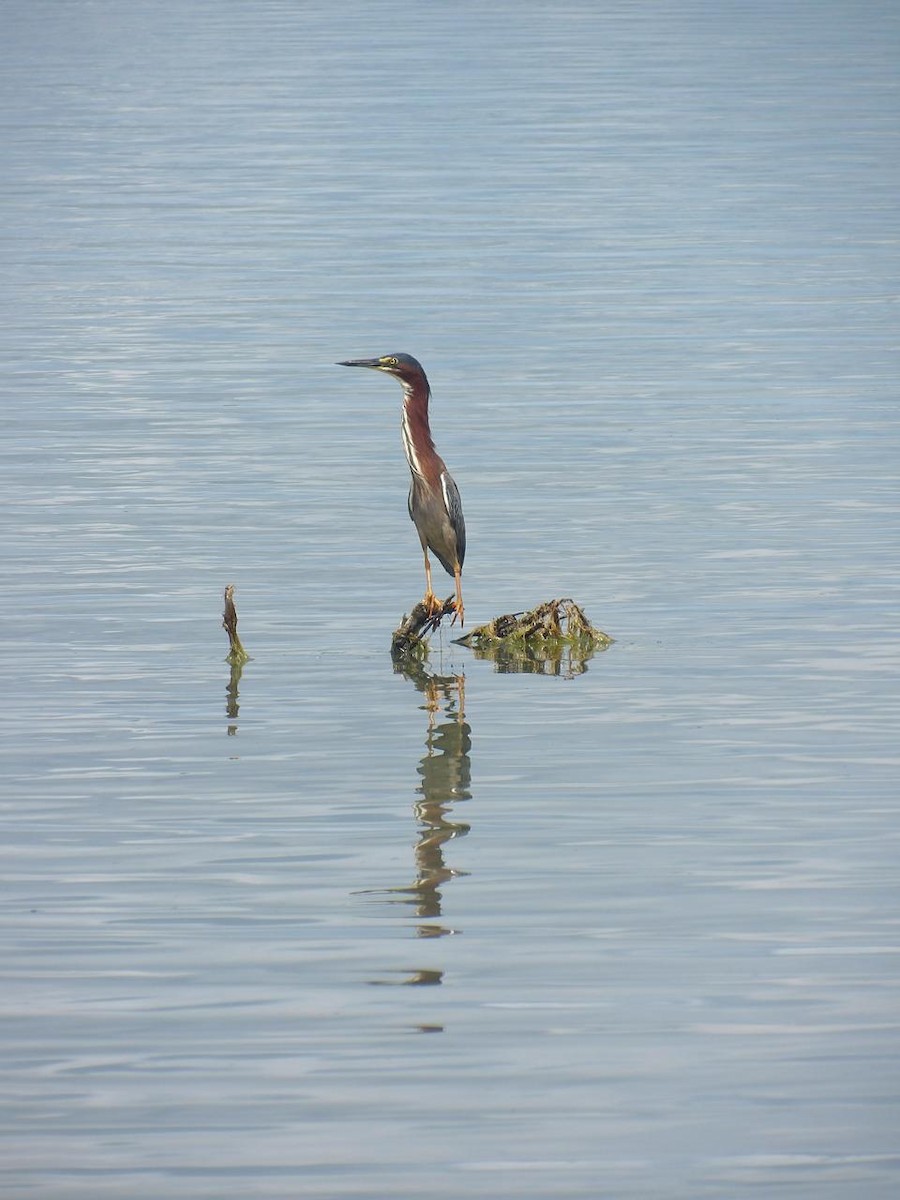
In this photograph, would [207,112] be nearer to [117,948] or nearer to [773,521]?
[773,521]

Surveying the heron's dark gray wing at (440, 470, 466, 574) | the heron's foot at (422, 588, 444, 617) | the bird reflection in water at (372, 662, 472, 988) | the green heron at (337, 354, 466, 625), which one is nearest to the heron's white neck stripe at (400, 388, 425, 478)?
the green heron at (337, 354, 466, 625)

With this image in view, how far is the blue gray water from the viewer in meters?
6.38

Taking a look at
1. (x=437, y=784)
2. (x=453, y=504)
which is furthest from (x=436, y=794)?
(x=453, y=504)

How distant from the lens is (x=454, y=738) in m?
10.5

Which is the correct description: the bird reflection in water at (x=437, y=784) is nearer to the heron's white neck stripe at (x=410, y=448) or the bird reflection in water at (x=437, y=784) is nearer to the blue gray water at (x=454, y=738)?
the blue gray water at (x=454, y=738)

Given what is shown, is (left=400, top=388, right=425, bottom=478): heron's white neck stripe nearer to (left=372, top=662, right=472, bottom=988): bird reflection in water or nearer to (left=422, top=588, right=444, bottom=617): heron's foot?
(left=422, top=588, right=444, bottom=617): heron's foot

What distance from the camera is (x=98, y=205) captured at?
1559 inches

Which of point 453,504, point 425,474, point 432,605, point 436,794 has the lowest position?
point 436,794

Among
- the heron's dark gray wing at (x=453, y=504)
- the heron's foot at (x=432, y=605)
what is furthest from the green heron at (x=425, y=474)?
the heron's foot at (x=432, y=605)

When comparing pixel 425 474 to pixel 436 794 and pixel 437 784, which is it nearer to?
pixel 437 784

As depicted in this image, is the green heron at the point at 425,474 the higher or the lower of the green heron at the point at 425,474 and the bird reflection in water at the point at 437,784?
the higher

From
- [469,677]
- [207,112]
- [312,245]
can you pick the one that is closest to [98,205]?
[312,245]

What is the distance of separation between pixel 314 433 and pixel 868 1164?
1464 centimetres

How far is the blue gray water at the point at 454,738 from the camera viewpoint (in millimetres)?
6379
